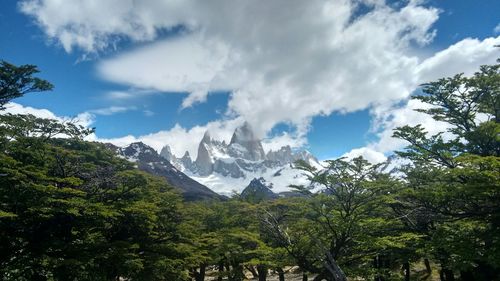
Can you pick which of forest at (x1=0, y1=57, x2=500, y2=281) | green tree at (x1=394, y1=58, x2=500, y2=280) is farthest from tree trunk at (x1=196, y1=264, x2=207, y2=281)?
green tree at (x1=394, y1=58, x2=500, y2=280)

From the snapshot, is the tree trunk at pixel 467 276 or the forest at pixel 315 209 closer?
the forest at pixel 315 209

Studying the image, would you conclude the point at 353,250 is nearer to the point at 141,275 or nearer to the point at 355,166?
the point at 355,166

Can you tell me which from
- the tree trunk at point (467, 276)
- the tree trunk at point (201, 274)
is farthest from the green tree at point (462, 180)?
the tree trunk at point (201, 274)

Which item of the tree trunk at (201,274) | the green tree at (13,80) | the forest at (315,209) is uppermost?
the green tree at (13,80)

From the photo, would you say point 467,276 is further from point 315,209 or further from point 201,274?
point 201,274

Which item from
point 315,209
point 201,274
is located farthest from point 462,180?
point 201,274

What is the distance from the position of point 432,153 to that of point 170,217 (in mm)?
20231

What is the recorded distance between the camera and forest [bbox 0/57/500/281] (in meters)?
17.1

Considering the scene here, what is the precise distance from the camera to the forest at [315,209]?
1712 centimetres

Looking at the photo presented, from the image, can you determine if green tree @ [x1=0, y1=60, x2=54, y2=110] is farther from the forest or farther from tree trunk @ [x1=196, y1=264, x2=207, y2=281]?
tree trunk @ [x1=196, y1=264, x2=207, y2=281]

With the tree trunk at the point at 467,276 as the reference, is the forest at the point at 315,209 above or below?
above

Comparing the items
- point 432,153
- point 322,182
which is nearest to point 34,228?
point 322,182

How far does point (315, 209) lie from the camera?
18.9 metres

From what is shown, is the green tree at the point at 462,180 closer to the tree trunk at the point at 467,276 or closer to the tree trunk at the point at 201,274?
the tree trunk at the point at 467,276
